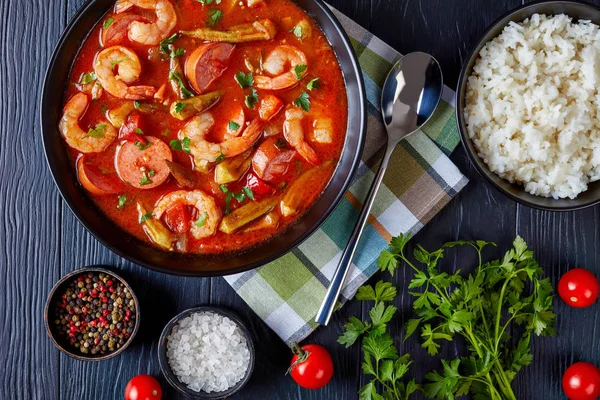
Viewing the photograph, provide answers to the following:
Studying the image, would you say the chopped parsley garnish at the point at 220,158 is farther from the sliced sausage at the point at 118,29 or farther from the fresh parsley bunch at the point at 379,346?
the fresh parsley bunch at the point at 379,346

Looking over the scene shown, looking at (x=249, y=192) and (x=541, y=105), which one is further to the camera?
(x=541, y=105)

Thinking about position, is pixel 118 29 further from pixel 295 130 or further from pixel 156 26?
pixel 295 130

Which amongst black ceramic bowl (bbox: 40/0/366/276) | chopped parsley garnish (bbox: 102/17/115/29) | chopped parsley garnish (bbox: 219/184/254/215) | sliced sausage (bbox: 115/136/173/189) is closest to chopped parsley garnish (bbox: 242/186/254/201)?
chopped parsley garnish (bbox: 219/184/254/215)

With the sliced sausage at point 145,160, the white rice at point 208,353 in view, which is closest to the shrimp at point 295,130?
the sliced sausage at point 145,160

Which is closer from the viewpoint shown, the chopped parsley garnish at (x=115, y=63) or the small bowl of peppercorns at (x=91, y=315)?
the chopped parsley garnish at (x=115, y=63)

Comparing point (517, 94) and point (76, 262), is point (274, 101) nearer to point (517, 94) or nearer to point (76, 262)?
point (517, 94)

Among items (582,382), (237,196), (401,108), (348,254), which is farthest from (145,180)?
(582,382)
